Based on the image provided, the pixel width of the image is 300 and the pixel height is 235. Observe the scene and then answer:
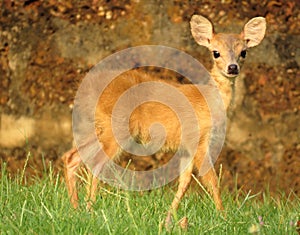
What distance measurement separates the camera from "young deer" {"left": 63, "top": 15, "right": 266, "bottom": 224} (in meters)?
5.61

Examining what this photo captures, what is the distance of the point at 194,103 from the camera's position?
6008 mm

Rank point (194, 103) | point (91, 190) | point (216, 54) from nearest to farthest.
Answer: point (91, 190) → point (216, 54) → point (194, 103)

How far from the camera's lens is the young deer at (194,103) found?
5.61m

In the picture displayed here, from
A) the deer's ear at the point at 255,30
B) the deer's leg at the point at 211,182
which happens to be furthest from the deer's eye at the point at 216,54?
the deer's leg at the point at 211,182

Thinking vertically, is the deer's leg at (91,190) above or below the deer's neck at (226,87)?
below

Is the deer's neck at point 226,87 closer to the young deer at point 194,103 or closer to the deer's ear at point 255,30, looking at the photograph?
the young deer at point 194,103

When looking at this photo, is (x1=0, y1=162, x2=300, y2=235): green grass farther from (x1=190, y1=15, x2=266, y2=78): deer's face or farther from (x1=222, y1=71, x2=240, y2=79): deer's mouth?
(x1=190, y1=15, x2=266, y2=78): deer's face

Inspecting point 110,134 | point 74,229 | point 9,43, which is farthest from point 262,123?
point 74,229

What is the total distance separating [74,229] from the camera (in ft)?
12.8

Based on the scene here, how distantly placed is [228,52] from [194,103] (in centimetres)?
67

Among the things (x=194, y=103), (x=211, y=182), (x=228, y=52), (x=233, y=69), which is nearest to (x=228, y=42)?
(x=228, y=52)

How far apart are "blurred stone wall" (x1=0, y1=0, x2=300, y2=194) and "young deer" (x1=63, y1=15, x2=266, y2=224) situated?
0.72 metres

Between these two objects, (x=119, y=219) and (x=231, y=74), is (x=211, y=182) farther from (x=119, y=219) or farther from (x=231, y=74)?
(x=119, y=219)

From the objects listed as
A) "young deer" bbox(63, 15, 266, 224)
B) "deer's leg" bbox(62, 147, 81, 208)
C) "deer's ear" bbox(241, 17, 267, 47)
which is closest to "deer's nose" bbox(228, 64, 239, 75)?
"young deer" bbox(63, 15, 266, 224)
